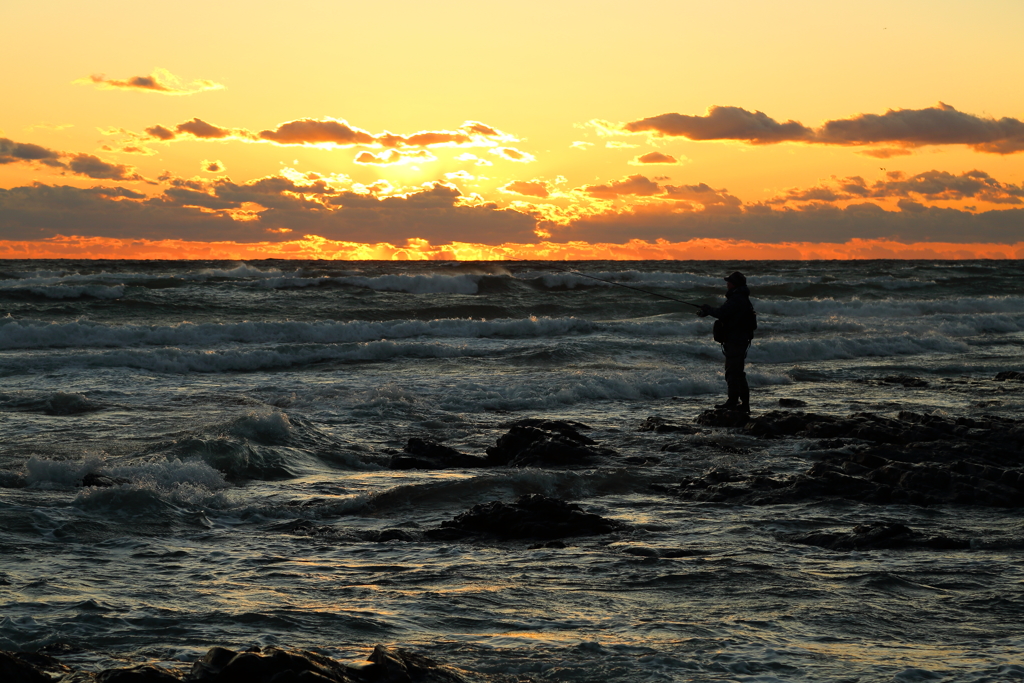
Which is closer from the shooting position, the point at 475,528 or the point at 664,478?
the point at 475,528

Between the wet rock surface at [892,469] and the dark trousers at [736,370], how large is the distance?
135 centimetres

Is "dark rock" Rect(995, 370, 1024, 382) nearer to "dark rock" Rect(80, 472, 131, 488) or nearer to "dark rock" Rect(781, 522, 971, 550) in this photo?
"dark rock" Rect(781, 522, 971, 550)

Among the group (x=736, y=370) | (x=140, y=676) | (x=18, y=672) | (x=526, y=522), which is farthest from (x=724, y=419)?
(x=18, y=672)

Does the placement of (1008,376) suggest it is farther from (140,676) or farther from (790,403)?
(140,676)

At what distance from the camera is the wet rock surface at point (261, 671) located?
331cm


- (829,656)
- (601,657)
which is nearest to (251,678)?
(601,657)

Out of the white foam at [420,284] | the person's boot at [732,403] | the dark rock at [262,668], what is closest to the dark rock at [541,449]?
the person's boot at [732,403]

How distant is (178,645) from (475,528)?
260 centimetres

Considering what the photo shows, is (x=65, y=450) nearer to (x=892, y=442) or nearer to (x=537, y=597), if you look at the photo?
(x=537, y=597)

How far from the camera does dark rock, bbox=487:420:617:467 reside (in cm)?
894

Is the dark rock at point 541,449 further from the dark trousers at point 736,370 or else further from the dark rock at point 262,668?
the dark rock at point 262,668

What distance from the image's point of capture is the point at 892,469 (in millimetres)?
7891

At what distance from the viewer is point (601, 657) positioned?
13.3ft

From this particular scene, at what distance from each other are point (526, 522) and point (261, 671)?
3.20 m
